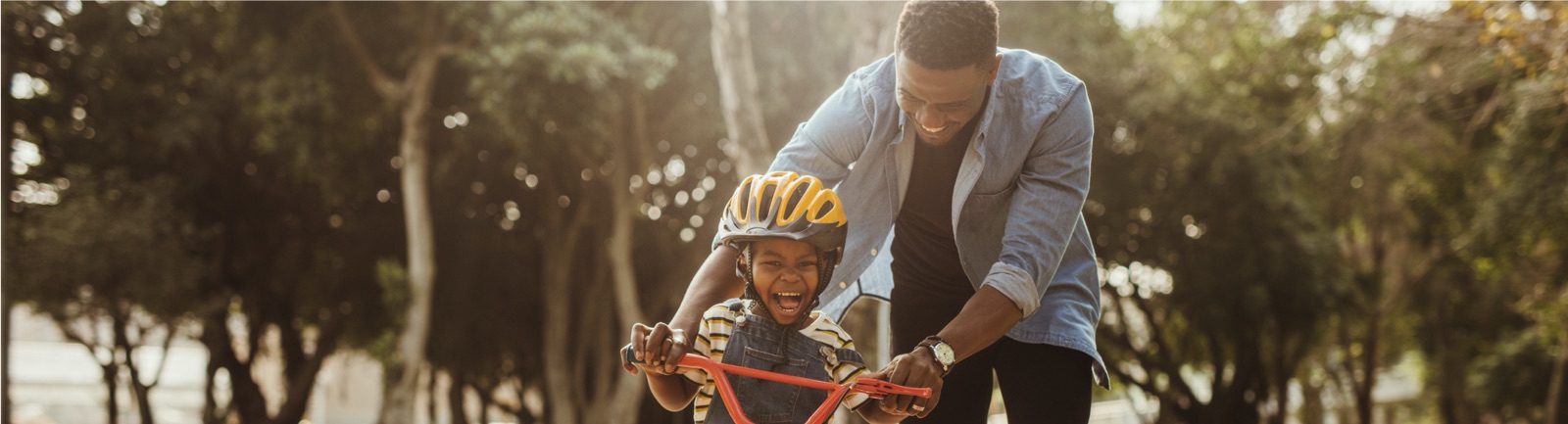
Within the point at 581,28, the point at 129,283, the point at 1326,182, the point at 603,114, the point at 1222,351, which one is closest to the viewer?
the point at 581,28

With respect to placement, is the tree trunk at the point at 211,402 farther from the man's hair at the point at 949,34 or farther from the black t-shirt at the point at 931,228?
the man's hair at the point at 949,34

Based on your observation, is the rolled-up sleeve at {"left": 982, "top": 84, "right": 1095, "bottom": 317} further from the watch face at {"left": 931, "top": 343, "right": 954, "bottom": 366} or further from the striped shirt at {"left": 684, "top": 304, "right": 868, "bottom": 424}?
the striped shirt at {"left": 684, "top": 304, "right": 868, "bottom": 424}

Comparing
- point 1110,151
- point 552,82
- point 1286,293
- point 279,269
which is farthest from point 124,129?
point 1286,293

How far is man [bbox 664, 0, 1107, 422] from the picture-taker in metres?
2.71

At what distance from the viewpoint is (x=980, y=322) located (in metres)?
2.68

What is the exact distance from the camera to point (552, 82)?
15344 millimetres

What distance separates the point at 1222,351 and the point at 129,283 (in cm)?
1742

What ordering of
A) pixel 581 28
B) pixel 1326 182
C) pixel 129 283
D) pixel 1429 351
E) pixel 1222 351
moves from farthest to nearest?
pixel 1429 351, pixel 1222 351, pixel 1326 182, pixel 129 283, pixel 581 28

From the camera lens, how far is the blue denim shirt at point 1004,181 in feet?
9.47

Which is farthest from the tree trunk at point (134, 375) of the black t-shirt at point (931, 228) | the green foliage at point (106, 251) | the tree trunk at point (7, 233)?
the black t-shirt at point (931, 228)

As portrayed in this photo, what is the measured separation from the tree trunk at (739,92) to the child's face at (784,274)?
26.3 ft

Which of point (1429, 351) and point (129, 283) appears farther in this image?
point (1429, 351)

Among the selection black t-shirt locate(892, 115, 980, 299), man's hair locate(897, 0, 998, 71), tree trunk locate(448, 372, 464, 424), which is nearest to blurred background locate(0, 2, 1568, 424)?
tree trunk locate(448, 372, 464, 424)

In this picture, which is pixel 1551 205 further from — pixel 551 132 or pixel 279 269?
pixel 279 269
